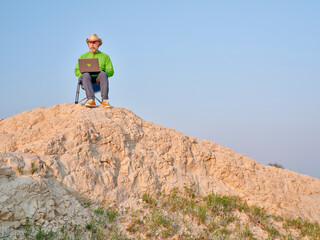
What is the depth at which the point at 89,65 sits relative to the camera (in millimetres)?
7695

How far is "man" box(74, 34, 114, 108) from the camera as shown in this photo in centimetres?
759

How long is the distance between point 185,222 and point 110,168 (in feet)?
5.16

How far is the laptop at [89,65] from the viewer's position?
7680mm

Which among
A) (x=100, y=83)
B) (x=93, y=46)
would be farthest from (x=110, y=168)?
(x=93, y=46)

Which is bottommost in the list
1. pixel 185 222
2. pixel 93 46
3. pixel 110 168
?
pixel 185 222

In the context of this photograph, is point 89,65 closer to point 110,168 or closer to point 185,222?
point 110,168

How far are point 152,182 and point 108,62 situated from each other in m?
3.39

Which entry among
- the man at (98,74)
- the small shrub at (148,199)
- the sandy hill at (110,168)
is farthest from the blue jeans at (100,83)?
the small shrub at (148,199)

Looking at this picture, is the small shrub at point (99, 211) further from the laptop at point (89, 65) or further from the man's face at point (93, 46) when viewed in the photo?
the man's face at point (93, 46)

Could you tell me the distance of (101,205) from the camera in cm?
531

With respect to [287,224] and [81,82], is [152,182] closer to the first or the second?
[287,224]

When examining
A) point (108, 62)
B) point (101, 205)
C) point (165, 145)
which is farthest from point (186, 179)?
point (108, 62)

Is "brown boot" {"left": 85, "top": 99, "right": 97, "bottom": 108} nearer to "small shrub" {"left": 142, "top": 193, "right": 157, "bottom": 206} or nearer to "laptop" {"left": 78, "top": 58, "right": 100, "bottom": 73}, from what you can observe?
"laptop" {"left": 78, "top": 58, "right": 100, "bottom": 73}

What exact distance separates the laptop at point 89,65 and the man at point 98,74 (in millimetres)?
107
